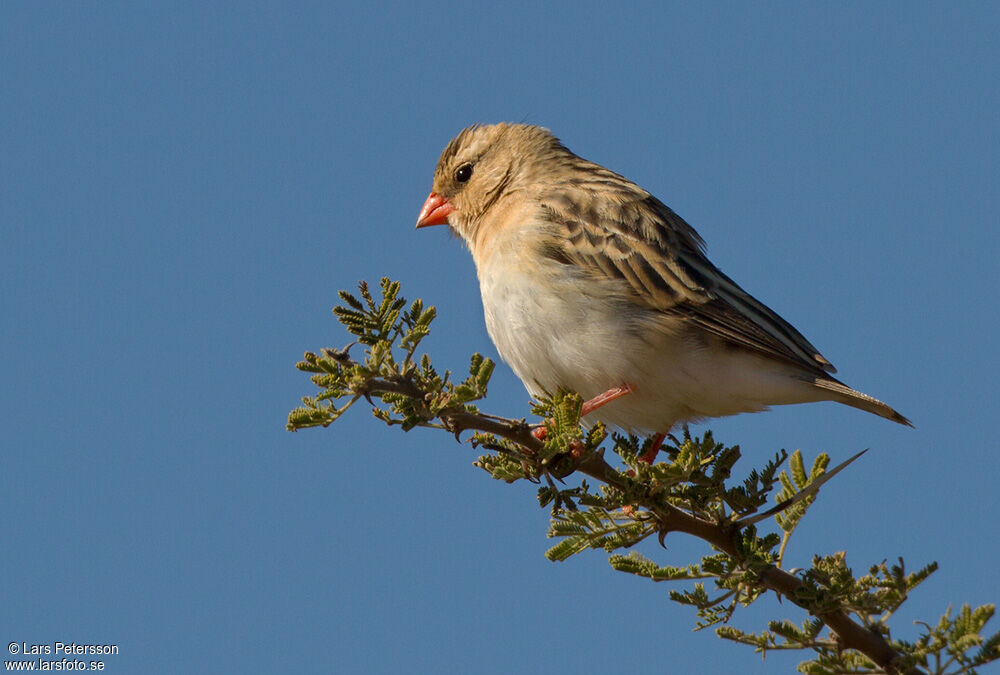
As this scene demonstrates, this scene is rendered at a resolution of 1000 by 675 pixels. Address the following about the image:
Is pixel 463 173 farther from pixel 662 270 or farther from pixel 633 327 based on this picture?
pixel 633 327

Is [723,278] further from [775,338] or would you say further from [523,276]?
[523,276]

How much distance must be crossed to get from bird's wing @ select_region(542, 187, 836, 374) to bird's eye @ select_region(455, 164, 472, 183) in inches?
57.5

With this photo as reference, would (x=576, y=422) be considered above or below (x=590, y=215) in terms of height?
below

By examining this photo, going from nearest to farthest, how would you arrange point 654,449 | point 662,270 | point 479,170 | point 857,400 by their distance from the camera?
point 857,400 < point 662,270 < point 654,449 < point 479,170

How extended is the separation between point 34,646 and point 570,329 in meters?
3.56

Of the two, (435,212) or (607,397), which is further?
(435,212)

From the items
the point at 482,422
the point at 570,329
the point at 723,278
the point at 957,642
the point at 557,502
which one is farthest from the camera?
the point at 723,278

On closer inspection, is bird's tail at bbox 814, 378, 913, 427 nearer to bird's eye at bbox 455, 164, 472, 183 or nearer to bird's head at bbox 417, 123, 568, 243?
bird's head at bbox 417, 123, 568, 243

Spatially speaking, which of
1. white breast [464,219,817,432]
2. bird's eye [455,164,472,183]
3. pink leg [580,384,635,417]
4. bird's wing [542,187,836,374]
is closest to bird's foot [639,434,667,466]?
white breast [464,219,817,432]

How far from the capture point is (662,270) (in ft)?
21.4

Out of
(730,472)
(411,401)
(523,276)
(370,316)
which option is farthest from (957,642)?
(523,276)

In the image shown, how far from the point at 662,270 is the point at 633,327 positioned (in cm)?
51

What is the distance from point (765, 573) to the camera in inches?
176

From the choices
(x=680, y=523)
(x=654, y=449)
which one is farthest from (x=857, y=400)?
(x=680, y=523)
